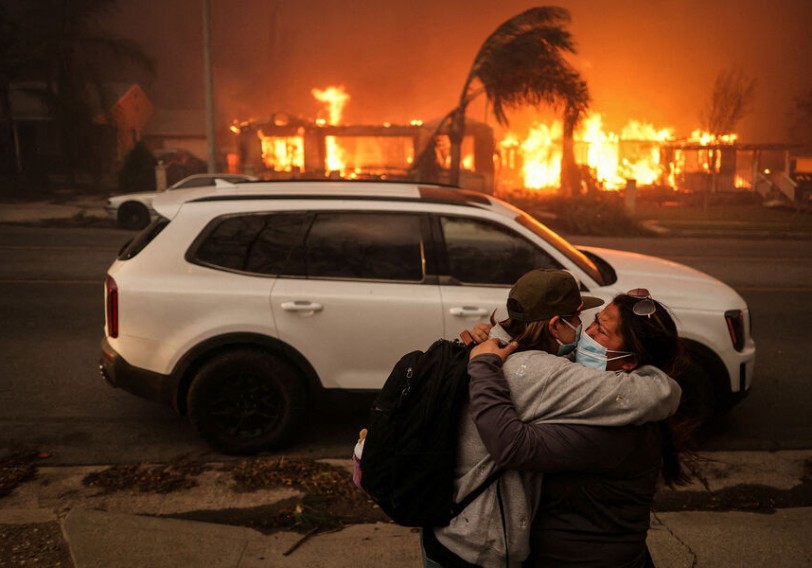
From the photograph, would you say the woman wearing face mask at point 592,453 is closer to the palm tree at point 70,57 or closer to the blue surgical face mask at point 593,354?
the blue surgical face mask at point 593,354

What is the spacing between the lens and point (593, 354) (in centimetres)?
222

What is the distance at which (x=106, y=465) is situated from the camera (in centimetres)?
510

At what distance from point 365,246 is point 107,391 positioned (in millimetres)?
2843

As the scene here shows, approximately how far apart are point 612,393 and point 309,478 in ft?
10.2

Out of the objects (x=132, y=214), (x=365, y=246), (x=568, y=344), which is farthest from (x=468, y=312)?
(x=132, y=214)

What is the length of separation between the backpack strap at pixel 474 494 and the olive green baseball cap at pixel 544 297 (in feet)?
1.50

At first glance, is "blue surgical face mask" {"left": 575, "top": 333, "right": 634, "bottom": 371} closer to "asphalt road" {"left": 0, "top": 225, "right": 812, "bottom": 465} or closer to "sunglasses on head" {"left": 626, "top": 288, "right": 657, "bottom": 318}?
"sunglasses on head" {"left": 626, "top": 288, "right": 657, "bottom": 318}

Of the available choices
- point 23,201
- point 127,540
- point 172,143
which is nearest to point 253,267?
point 127,540

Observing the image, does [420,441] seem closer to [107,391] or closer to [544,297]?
[544,297]

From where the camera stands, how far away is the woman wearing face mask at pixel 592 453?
6.75 ft

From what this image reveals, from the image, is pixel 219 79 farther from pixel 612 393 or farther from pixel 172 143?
pixel 612 393

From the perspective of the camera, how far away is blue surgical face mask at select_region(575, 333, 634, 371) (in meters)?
2.21

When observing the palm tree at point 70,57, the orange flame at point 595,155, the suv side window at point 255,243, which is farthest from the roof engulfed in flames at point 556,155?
the suv side window at point 255,243

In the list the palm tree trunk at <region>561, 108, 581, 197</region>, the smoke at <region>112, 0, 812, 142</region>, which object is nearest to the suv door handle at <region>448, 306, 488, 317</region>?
the palm tree trunk at <region>561, 108, 581, 197</region>
